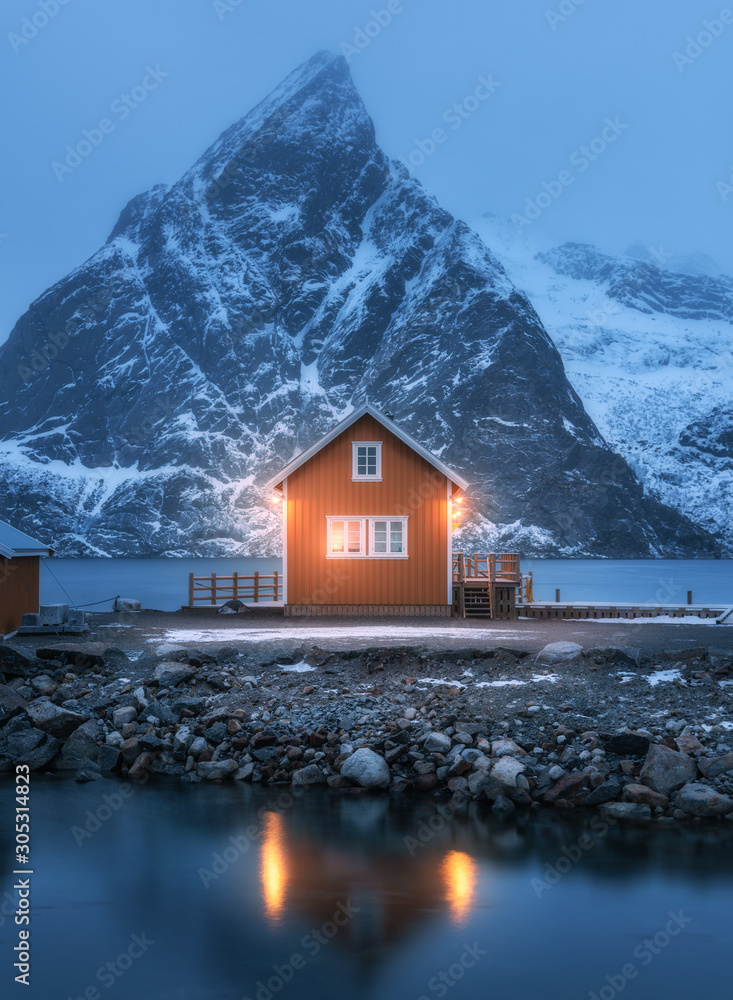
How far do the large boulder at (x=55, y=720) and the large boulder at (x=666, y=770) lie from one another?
33.7 ft

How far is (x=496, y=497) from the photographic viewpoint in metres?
187

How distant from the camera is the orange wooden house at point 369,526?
30.8m

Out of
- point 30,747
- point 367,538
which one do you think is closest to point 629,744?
point 30,747

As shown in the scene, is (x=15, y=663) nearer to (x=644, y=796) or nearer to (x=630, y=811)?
(x=630, y=811)

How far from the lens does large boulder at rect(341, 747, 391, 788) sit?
15.0 m

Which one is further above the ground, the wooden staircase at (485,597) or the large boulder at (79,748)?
the wooden staircase at (485,597)

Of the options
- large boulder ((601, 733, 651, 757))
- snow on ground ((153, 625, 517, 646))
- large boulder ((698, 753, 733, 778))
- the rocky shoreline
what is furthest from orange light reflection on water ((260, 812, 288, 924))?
snow on ground ((153, 625, 517, 646))

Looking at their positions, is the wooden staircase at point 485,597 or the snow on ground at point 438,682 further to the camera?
the wooden staircase at point 485,597

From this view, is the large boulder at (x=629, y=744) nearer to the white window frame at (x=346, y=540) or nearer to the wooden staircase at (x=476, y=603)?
the wooden staircase at (x=476, y=603)

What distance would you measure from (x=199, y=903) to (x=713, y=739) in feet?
29.2

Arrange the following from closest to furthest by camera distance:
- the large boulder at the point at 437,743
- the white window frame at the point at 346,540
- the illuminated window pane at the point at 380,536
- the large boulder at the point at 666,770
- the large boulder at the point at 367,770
A: the large boulder at the point at 666,770 → the large boulder at the point at 367,770 → the large boulder at the point at 437,743 → the white window frame at the point at 346,540 → the illuminated window pane at the point at 380,536

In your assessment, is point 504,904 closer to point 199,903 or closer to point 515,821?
point 515,821

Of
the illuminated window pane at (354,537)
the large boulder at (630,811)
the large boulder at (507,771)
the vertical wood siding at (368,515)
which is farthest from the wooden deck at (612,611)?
the large boulder at (630,811)

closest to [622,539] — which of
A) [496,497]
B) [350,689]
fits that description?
[496,497]
